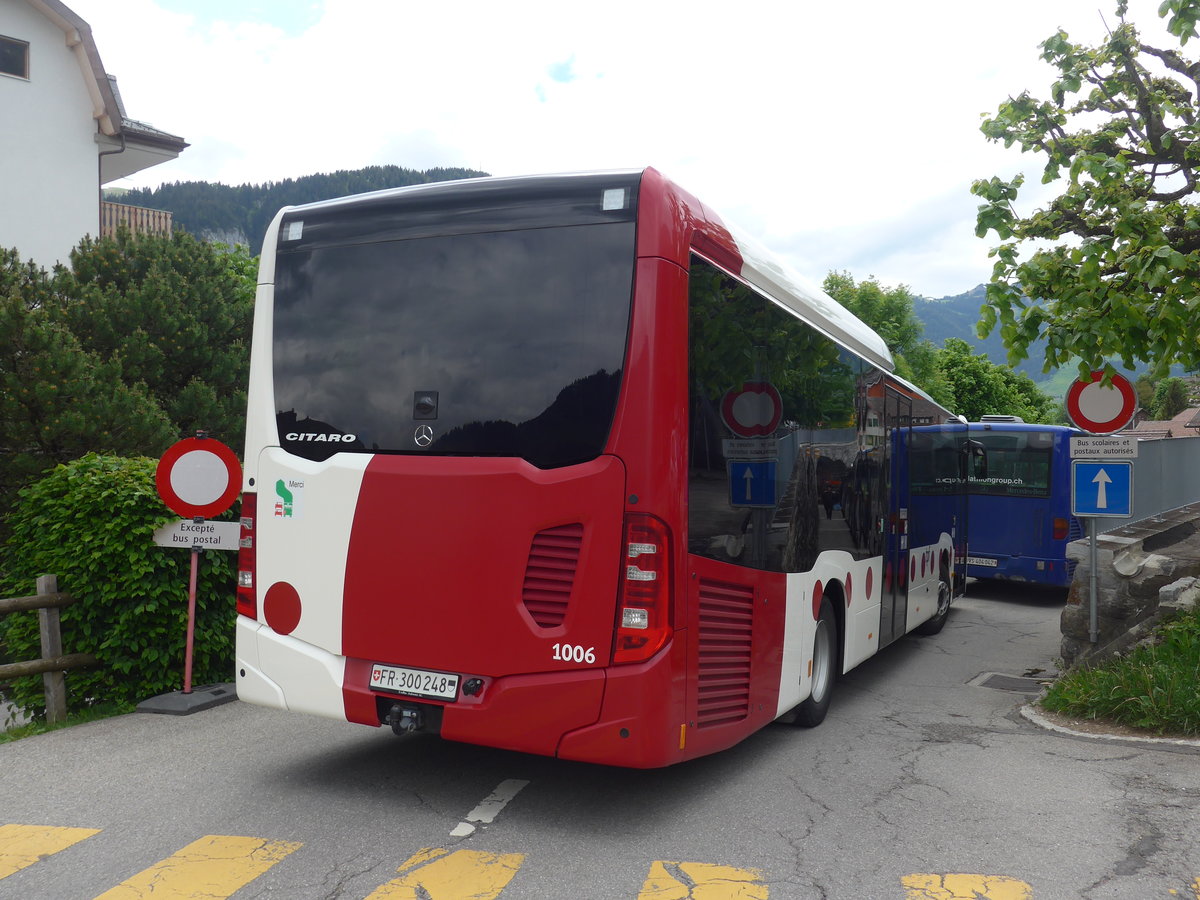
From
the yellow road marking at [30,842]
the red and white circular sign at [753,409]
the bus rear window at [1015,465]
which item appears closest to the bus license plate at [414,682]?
the yellow road marking at [30,842]

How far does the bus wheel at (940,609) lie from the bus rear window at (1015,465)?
3.85 m

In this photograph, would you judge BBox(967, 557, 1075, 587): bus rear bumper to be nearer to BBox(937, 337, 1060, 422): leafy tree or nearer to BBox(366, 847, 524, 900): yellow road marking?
BBox(366, 847, 524, 900): yellow road marking

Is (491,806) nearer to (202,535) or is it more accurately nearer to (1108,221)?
(202,535)

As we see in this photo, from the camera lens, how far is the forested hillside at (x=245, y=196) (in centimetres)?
14712

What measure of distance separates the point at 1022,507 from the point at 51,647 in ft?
43.8

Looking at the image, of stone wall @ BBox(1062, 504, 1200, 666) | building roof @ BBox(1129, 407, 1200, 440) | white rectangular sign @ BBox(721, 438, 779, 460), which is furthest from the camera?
building roof @ BBox(1129, 407, 1200, 440)

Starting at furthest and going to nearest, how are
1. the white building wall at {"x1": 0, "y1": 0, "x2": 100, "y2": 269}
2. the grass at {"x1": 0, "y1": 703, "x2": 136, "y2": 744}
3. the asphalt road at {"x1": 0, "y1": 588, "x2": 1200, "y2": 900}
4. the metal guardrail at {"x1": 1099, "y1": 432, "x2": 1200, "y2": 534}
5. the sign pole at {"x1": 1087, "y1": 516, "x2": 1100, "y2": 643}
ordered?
1. the white building wall at {"x1": 0, "y1": 0, "x2": 100, "y2": 269}
2. the metal guardrail at {"x1": 1099, "y1": 432, "x2": 1200, "y2": 534}
3. the sign pole at {"x1": 1087, "y1": 516, "x2": 1100, "y2": 643}
4. the grass at {"x1": 0, "y1": 703, "x2": 136, "y2": 744}
5. the asphalt road at {"x1": 0, "y1": 588, "x2": 1200, "y2": 900}

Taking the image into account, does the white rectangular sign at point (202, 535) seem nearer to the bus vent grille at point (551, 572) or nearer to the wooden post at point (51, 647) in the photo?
the wooden post at point (51, 647)

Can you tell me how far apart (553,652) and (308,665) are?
1376mm

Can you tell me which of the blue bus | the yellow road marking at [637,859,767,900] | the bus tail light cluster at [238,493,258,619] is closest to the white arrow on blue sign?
the yellow road marking at [637,859,767,900]

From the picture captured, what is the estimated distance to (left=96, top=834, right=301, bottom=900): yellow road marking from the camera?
13.8 ft

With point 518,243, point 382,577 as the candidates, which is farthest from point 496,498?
point 518,243

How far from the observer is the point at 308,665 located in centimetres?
543

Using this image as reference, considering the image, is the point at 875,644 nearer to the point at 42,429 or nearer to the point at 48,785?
the point at 48,785
